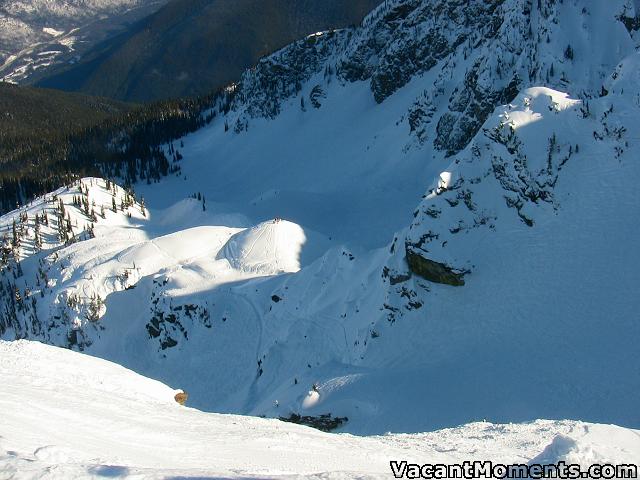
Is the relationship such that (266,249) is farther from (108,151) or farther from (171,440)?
(108,151)

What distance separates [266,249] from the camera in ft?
179

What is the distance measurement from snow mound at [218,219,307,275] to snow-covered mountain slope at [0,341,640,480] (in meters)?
33.6

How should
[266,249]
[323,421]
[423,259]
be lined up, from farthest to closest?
[266,249] < [423,259] < [323,421]

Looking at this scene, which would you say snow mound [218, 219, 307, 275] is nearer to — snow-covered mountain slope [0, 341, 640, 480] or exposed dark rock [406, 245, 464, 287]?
exposed dark rock [406, 245, 464, 287]

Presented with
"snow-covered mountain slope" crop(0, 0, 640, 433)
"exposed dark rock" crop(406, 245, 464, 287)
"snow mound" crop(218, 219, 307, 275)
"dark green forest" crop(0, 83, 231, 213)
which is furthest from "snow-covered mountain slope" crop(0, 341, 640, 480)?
"dark green forest" crop(0, 83, 231, 213)

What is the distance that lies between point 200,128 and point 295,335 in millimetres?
90669

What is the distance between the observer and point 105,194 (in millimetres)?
74625

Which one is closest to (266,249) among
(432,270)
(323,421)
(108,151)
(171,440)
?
(432,270)

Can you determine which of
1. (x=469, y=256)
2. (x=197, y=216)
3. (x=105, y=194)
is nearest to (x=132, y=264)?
(x=197, y=216)

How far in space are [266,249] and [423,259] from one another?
22909 mm

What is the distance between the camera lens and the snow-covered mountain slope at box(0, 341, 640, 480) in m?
10.4

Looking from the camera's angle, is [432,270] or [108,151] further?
[108,151]

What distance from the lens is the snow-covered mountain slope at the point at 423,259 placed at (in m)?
27.4

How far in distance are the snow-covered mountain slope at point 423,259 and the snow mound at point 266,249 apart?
206mm
